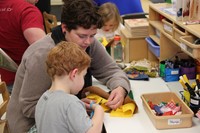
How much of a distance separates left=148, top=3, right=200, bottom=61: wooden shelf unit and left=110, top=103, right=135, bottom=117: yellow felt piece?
41cm

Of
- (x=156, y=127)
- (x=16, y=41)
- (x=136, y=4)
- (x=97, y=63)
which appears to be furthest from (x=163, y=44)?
(x=136, y=4)

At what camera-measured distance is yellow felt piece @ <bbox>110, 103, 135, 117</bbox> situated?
1647mm

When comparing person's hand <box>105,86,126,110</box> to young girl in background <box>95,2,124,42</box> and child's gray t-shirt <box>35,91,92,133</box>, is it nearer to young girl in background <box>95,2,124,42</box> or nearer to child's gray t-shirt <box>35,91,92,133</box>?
child's gray t-shirt <box>35,91,92,133</box>

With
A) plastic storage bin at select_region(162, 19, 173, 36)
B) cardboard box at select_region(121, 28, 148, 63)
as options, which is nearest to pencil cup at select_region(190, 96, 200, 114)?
plastic storage bin at select_region(162, 19, 173, 36)

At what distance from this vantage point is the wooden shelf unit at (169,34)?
5.39ft

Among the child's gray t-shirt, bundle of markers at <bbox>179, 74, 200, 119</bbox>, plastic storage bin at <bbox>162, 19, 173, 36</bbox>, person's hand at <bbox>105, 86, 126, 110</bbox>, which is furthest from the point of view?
plastic storage bin at <bbox>162, 19, 173, 36</bbox>

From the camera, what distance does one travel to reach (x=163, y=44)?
2.19 m

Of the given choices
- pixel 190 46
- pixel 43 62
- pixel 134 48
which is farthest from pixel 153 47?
pixel 43 62

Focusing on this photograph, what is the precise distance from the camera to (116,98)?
1.71 meters

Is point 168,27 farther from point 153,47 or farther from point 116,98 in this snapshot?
point 116,98

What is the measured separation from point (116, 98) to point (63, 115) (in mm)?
474

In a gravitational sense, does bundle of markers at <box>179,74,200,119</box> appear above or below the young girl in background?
below

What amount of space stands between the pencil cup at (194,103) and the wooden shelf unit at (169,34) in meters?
0.21

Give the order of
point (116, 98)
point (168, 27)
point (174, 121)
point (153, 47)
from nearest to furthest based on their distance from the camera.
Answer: point (174, 121) < point (116, 98) < point (168, 27) < point (153, 47)
